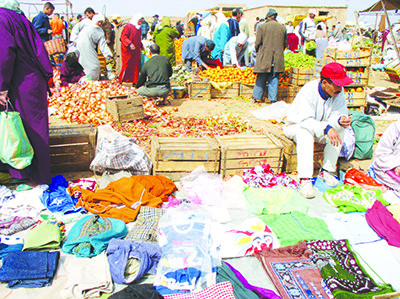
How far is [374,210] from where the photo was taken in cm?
369

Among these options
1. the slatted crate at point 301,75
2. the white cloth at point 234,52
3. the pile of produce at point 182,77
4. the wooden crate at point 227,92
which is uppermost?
the white cloth at point 234,52

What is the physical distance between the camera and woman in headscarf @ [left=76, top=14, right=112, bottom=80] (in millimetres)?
8195

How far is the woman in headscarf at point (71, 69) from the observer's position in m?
8.14

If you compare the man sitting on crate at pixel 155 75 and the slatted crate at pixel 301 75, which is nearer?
the man sitting on crate at pixel 155 75

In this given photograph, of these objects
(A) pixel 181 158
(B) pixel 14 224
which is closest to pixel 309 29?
(A) pixel 181 158

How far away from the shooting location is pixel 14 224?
3.25 m

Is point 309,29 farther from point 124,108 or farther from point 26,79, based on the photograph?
point 26,79

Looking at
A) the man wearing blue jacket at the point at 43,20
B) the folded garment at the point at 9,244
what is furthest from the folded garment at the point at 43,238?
the man wearing blue jacket at the point at 43,20

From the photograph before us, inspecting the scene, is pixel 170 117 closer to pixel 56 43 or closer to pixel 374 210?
pixel 374 210

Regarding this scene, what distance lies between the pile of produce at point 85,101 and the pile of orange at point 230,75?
8.65ft

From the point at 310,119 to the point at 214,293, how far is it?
111 inches

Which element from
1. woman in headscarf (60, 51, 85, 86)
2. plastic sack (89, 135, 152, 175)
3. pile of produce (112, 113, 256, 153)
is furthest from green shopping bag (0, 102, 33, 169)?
woman in headscarf (60, 51, 85, 86)

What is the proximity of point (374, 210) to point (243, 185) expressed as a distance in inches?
63.0

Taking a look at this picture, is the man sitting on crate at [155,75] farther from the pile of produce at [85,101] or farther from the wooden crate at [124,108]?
the wooden crate at [124,108]
